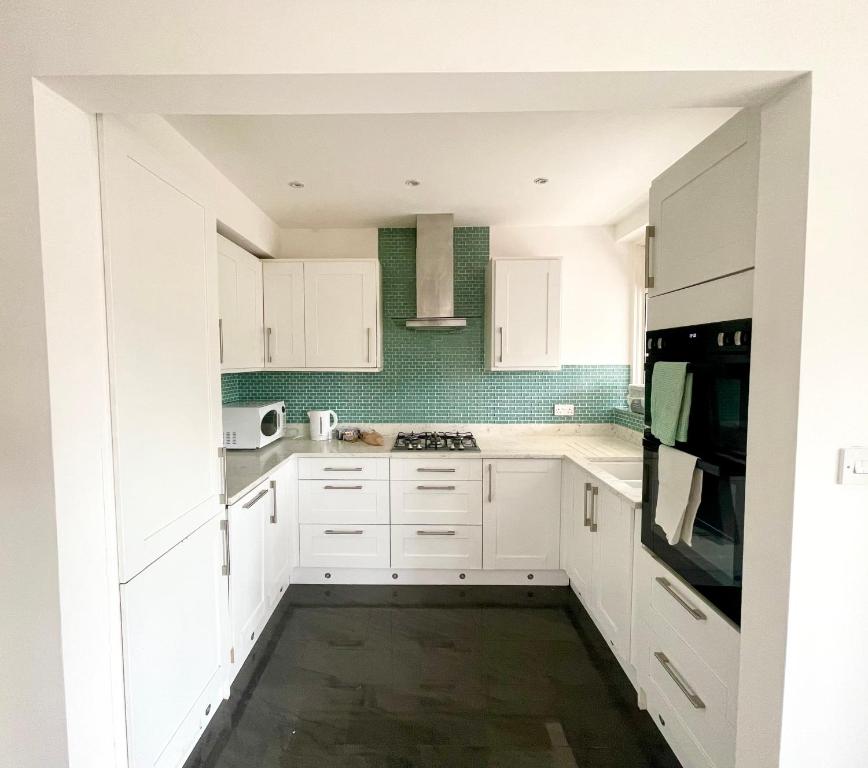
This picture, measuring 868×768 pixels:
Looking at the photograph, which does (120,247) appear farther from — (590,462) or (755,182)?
(590,462)

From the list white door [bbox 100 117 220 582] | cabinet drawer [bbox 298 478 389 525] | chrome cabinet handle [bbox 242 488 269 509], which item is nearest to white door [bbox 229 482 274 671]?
chrome cabinet handle [bbox 242 488 269 509]

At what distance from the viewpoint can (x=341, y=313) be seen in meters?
2.73

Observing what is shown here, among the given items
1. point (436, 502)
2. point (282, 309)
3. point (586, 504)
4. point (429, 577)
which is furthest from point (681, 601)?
point (282, 309)

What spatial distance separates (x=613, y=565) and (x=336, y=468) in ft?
5.56

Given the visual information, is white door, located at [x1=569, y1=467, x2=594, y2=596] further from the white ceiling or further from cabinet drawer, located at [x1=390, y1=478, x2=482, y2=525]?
the white ceiling

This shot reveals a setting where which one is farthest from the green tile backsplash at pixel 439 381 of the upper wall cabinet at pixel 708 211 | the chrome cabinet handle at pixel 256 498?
the upper wall cabinet at pixel 708 211

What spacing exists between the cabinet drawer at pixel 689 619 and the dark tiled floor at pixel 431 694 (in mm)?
552

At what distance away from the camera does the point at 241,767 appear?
1.40 m

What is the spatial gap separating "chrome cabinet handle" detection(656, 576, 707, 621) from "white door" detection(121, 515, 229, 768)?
1735 millimetres

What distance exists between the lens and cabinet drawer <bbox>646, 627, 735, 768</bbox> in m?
1.12

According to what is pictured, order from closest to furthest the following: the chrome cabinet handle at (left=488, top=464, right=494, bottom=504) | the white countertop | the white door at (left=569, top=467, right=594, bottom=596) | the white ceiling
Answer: the white ceiling
the white countertop
the white door at (left=569, top=467, right=594, bottom=596)
the chrome cabinet handle at (left=488, top=464, right=494, bottom=504)

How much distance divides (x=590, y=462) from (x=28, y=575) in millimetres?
2353

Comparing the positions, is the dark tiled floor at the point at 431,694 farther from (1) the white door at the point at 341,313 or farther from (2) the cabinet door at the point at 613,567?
(1) the white door at the point at 341,313

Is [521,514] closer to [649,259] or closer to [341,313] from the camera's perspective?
[649,259]
